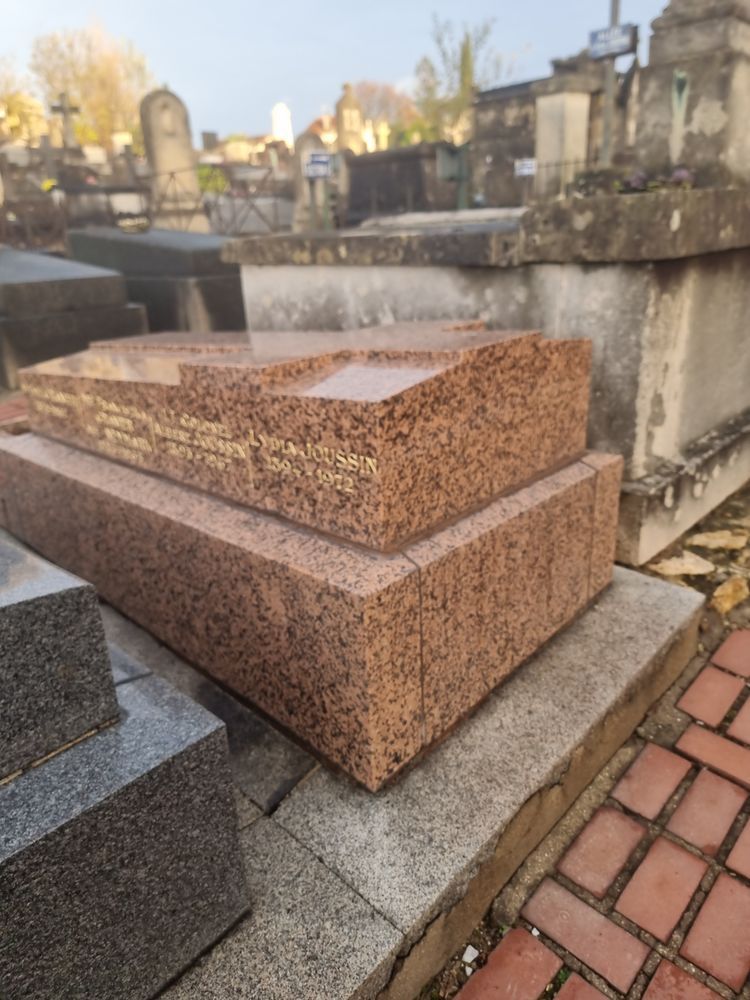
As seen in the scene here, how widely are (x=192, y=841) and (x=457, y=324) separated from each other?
191cm

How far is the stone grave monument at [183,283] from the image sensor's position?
578cm

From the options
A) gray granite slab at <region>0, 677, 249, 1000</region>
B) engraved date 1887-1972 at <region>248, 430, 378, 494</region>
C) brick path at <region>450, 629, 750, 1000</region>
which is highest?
engraved date 1887-1972 at <region>248, 430, 378, 494</region>

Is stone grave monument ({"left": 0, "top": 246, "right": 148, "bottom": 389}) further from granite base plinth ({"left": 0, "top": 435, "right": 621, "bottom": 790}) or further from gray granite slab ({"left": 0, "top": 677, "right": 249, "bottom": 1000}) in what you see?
gray granite slab ({"left": 0, "top": 677, "right": 249, "bottom": 1000})

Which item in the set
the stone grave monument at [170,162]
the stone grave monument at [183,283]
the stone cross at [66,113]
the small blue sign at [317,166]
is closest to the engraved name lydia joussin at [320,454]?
the stone grave monument at [183,283]

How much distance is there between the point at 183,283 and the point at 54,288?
1053 mm

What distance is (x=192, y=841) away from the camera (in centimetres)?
138

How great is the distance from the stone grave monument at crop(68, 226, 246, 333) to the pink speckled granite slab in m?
3.30

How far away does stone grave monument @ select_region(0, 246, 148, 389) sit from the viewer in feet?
16.1

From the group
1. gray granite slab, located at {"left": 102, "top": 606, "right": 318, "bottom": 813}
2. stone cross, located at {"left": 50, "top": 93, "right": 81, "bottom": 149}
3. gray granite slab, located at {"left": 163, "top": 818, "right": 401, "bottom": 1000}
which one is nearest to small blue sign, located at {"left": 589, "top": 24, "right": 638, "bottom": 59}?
gray granite slab, located at {"left": 102, "top": 606, "right": 318, "bottom": 813}

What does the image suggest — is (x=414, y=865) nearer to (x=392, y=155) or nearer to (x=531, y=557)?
(x=531, y=557)

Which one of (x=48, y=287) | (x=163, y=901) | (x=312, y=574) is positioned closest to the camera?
(x=163, y=901)

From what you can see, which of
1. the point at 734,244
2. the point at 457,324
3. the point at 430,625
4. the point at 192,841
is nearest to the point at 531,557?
the point at 430,625

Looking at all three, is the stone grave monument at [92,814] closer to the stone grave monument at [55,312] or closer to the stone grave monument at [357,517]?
the stone grave monument at [357,517]

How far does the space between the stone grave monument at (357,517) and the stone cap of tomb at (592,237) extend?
0.47 metres
